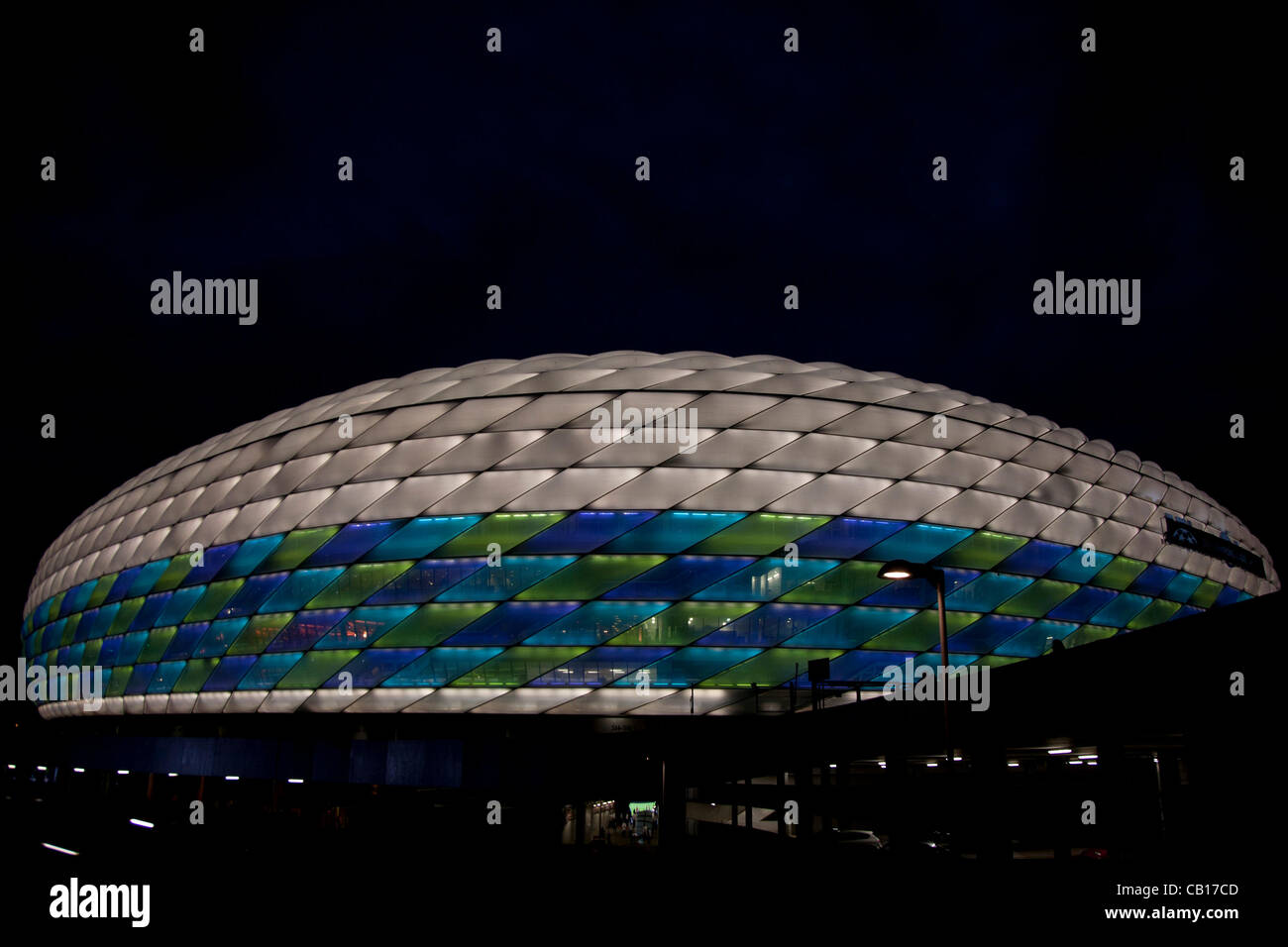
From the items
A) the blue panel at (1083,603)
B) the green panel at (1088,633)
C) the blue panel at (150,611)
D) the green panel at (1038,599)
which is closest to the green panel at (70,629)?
the blue panel at (150,611)

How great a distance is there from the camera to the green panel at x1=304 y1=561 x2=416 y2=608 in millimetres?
25469

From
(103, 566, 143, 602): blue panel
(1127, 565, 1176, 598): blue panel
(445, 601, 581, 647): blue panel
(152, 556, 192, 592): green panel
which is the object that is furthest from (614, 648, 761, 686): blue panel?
(103, 566, 143, 602): blue panel

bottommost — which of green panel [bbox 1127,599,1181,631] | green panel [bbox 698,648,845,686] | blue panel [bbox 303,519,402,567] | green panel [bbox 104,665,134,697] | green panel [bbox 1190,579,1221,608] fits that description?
green panel [bbox 104,665,134,697]

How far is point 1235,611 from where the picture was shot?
7445 mm

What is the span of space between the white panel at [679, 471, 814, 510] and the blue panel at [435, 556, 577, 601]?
4246 mm

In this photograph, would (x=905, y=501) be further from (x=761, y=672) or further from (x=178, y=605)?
(x=178, y=605)

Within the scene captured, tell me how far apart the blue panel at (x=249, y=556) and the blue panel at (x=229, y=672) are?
2.63 metres

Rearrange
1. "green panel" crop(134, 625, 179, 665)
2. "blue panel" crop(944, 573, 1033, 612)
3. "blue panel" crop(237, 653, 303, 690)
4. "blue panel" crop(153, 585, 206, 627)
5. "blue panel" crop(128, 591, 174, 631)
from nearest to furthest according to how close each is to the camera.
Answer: "blue panel" crop(944, 573, 1033, 612) < "blue panel" crop(237, 653, 303, 690) < "blue panel" crop(153, 585, 206, 627) < "green panel" crop(134, 625, 179, 665) < "blue panel" crop(128, 591, 174, 631)

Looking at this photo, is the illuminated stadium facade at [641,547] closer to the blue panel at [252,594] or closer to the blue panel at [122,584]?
the blue panel at [252,594]

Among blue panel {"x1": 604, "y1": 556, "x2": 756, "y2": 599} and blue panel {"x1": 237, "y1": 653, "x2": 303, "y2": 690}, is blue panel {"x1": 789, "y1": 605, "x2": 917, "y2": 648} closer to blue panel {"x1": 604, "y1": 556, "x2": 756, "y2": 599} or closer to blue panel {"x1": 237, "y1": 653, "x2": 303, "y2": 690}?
blue panel {"x1": 604, "y1": 556, "x2": 756, "y2": 599}

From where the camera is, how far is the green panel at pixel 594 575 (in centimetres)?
2433

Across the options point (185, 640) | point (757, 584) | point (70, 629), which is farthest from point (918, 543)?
point (70, 629)
